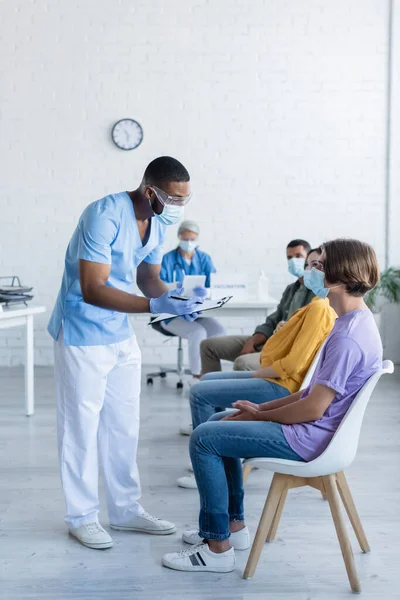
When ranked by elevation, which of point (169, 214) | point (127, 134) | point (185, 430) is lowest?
point (185, 430)

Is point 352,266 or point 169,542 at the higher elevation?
point 352,266

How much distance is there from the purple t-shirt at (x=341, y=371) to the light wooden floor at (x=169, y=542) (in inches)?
17.0

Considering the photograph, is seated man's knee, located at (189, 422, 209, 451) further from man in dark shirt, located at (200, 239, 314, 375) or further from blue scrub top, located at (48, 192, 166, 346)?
man in dark shirt, located at (200, 239, 314, 375)

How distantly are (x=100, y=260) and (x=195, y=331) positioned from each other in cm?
271

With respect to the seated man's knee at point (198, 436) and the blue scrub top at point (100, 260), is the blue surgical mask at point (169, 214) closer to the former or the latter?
the blue scrub top at point (100, 260)

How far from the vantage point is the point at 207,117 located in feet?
20.1

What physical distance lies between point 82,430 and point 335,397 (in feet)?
2.79

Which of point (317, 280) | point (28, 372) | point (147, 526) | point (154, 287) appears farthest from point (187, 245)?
point (317, 280)

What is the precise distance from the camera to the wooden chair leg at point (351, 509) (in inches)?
87.4

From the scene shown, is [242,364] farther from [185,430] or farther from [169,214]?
[169,214]

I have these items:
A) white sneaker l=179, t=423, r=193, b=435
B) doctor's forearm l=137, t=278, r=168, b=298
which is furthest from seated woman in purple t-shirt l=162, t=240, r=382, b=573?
white sneaker l=179, t=423, r=193, b=435

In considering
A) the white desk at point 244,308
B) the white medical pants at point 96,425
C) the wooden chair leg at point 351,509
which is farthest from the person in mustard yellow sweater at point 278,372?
the white desk at point 244,308

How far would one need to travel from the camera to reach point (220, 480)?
7.04 feet

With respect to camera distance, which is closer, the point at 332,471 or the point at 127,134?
the point at 332,471
